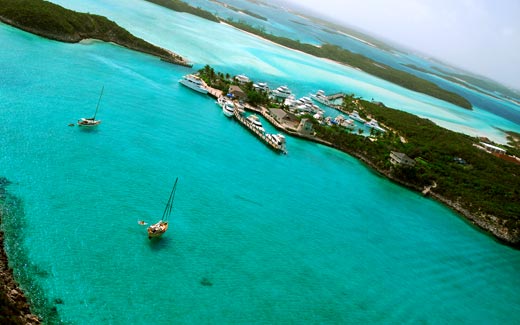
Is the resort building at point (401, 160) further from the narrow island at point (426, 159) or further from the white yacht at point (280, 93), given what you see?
the white yacht at point (280, 93)

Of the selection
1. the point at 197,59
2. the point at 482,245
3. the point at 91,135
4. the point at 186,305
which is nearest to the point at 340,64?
the point at 197,59

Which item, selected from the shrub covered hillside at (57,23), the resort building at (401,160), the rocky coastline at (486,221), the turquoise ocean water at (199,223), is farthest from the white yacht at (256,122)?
the shrub covered hillside at (57,23)

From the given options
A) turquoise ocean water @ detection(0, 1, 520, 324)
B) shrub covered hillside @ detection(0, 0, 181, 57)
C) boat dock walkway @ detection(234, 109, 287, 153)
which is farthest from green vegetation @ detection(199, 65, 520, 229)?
shrub covered hillside @ detection(0, 0, 181, 57)

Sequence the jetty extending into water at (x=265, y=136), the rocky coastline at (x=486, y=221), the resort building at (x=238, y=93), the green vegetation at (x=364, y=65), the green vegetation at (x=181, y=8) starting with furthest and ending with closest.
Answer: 1. the green vegetation at (x=364, y=65)
2. the green vegetation at (x=181, y=8)
3. the resort building at (x=238, y=93)
4. the jetty extending into water at (x=265, y=136)
5. the rocky coastline at (x=486, y=221)

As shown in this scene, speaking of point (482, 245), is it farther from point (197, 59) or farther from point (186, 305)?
point (197, 59)

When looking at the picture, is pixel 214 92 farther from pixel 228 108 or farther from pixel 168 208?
pixel 168 208

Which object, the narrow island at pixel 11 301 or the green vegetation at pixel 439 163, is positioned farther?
the green vegetation at pixel 439 163
